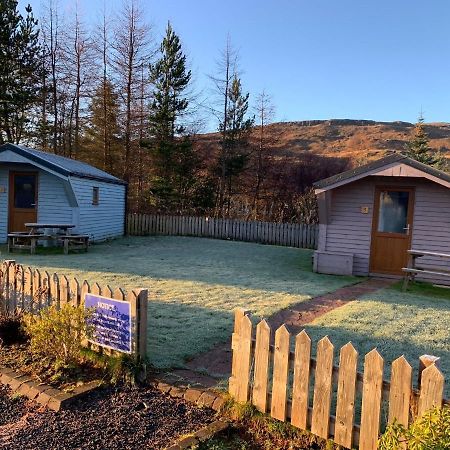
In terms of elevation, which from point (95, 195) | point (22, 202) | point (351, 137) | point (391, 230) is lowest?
point (391, 230)

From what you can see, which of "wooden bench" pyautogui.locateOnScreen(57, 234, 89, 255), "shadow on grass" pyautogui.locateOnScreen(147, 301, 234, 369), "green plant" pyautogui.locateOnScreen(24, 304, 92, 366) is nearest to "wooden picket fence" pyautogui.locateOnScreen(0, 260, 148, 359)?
"green plant" pyautogui.locateOnScreen(24, 304, 92, 366)

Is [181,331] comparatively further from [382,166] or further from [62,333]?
[382,166]

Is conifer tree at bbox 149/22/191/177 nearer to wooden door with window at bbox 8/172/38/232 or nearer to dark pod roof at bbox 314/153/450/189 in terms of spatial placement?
wooden door with window at bbox 8/172/38/232

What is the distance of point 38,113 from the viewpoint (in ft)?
88.2

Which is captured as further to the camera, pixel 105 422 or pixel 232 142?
pixel 232 142

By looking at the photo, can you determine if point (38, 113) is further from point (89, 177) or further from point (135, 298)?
point (135, 298)

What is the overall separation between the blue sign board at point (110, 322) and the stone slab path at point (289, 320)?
0.63 metres

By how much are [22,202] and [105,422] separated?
46.7 ft

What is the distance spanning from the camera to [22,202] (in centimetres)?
1588

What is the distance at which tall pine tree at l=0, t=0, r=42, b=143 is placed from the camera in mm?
23500

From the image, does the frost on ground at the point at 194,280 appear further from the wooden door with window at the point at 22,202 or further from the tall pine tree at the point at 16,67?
the tall pine tree at the point at 16,67

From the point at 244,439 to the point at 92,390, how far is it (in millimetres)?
1546

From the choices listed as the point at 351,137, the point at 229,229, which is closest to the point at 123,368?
the point at 229,229

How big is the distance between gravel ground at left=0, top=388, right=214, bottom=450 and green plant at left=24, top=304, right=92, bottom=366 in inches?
23.7
